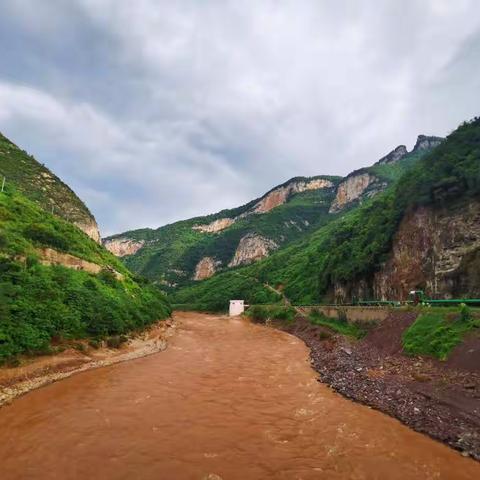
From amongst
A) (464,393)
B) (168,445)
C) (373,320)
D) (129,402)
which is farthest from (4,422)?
(373,320)

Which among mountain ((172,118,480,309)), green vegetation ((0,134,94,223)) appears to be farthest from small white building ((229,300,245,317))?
green vegetation ((0,134,94,223))

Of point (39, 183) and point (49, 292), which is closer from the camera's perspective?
point (49, 292)

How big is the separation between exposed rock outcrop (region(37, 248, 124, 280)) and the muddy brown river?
58.6 ft

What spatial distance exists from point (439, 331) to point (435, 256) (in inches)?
688

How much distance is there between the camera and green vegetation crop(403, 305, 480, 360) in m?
26.8

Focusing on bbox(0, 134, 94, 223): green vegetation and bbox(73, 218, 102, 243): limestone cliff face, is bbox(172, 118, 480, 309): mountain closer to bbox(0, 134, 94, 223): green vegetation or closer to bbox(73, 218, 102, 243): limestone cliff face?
bbox(73, 218, 102, 243): limestone cliff face

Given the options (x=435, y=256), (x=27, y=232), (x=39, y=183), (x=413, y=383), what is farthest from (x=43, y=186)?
(x=413, y=383)

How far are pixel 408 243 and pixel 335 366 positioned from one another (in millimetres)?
23067

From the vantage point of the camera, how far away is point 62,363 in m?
28.6

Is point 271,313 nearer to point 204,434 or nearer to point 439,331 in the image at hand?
point 439,331

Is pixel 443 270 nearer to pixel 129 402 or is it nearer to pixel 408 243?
pixel 408 243

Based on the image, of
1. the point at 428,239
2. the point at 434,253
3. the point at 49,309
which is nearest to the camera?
the point at 49,309

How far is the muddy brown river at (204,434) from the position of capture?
1489 centimetres

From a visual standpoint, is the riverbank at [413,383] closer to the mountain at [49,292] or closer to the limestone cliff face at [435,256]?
the limestone cliff face at [435,256]
